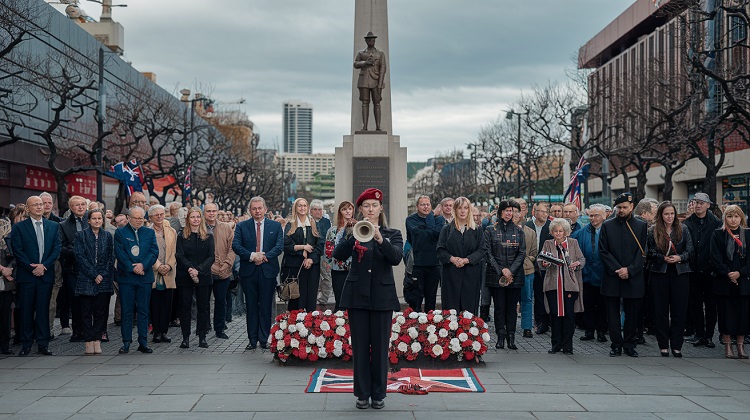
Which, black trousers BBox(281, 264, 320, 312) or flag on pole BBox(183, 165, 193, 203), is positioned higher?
flag on pole BBox(183, 165, 193, 203)

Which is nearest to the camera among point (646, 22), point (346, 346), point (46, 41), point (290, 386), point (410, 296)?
point (290, 386)

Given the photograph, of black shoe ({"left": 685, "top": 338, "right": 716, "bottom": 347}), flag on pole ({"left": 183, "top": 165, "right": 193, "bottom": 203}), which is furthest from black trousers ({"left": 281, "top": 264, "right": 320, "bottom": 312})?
flag on pole ({"left": 183, "top": 165, "right": 193, "bottom": 203})

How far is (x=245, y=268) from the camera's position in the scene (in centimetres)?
1210

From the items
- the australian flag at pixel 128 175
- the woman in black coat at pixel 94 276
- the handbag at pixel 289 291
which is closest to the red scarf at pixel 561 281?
the handbag at pixel 289 291

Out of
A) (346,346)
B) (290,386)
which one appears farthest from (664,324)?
(290,386)

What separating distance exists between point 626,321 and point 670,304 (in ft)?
2.19

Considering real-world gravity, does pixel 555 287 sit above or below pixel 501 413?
above

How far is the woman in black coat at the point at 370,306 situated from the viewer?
7758 millimetres

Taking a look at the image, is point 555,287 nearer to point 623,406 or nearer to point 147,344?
point 623,406

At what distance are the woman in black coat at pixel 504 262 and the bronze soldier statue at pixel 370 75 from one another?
18.3 ft

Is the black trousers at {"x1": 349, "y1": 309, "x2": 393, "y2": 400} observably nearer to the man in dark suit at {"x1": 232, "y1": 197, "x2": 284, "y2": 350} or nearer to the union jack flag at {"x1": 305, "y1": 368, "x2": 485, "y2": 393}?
the union jack flag at {"x1": 305, "y1": 368, "x2": 485, "y2": 393}

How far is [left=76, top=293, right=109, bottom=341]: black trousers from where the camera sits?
450 inches

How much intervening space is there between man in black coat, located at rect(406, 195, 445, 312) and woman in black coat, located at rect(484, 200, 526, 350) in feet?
3.03

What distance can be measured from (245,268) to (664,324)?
221 inches
